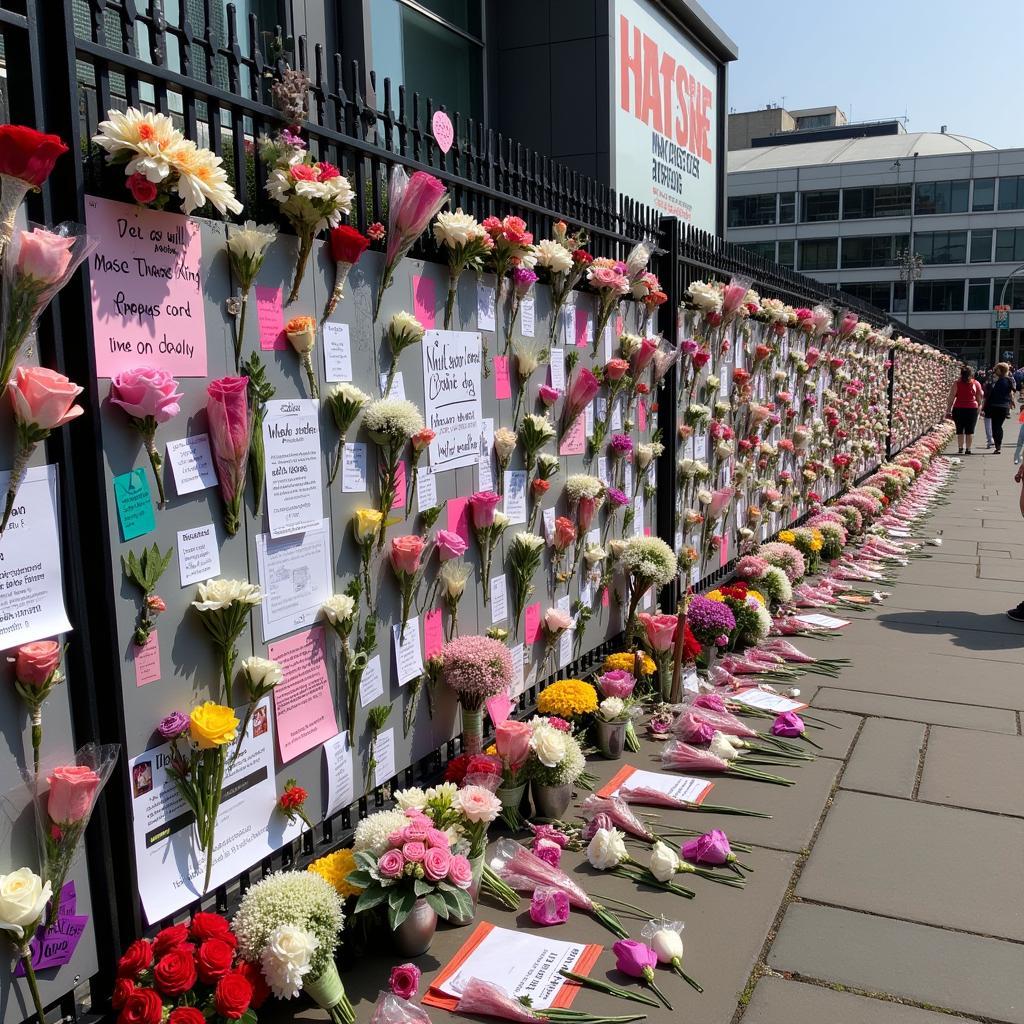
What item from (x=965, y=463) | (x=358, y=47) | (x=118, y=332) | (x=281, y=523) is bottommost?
(x=965, y=463)

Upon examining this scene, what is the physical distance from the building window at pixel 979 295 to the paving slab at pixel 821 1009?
6475cm

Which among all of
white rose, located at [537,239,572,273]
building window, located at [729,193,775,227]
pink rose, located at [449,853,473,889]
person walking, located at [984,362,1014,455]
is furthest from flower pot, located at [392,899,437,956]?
building window, located at [729,193,775,227]

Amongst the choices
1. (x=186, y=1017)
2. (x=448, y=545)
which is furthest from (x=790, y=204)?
(x=186, y=1017)

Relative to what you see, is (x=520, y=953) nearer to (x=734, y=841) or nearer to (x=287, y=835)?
(x=287, y=835)

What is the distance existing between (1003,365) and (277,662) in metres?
20.3

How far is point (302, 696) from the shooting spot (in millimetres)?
2883

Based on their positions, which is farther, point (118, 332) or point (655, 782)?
point (655, 782)

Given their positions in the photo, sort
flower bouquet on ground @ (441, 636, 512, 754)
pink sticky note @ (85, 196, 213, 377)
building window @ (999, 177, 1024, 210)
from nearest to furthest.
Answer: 1. pink sticky note @ (85, 196, 213, 377)
2. flower bouquet on ground @ (441, 636, 512, 754)
3. building window @ (999, 177, 1024, 210)

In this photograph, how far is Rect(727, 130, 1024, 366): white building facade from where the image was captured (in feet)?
193

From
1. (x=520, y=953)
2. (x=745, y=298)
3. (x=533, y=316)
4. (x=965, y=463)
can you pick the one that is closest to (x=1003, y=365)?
(x=965, y=463)

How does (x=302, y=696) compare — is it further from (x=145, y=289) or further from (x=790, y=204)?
(x=790, y=204)

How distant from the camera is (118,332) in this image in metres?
2.23

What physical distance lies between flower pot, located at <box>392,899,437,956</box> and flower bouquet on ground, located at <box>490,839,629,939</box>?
47 centimetres

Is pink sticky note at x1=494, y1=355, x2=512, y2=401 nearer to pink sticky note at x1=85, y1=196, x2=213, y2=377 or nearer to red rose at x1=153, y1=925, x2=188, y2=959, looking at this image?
pink sticky note at x1=85, y1=196, x2=213, y2=377
